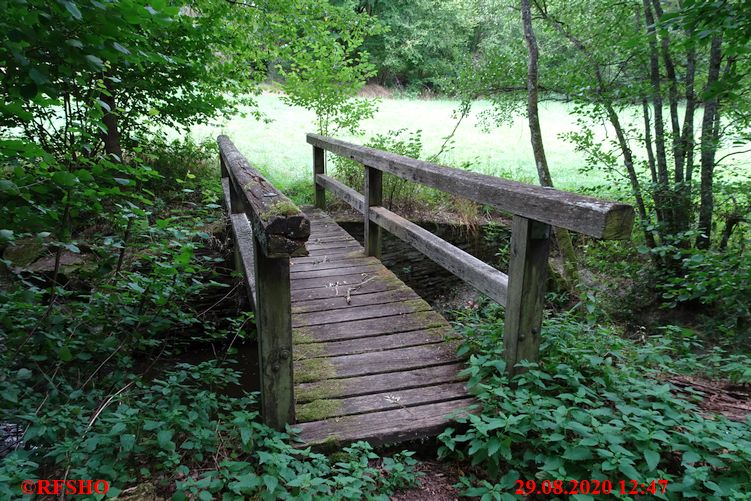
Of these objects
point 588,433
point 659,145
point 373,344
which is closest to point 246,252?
point 373,344

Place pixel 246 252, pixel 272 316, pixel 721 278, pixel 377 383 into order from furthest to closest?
pixel 721 278, pixel 246 252, pixel 377 383, pixel 272 316

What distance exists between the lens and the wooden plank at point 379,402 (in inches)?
98.5

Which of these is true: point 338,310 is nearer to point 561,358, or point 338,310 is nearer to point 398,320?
point 398,320

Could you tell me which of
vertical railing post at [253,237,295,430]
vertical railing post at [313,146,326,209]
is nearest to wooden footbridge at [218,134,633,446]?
vertical railing post at [253,237,295,430]

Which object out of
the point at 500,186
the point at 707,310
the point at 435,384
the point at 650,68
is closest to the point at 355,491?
the point at 435,384

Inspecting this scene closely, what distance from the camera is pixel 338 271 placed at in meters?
4.54

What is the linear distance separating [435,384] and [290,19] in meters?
5.86

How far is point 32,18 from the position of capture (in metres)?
1.61

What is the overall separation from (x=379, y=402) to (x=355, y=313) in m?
1.12

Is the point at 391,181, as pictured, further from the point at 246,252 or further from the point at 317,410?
the point at 317,410

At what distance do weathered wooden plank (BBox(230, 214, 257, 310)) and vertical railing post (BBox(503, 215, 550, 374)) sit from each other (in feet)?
5.26

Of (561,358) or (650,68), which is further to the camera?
(650,68)

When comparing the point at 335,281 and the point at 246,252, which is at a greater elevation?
the point at 246,252

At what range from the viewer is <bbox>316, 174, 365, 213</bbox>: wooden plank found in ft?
16.6
